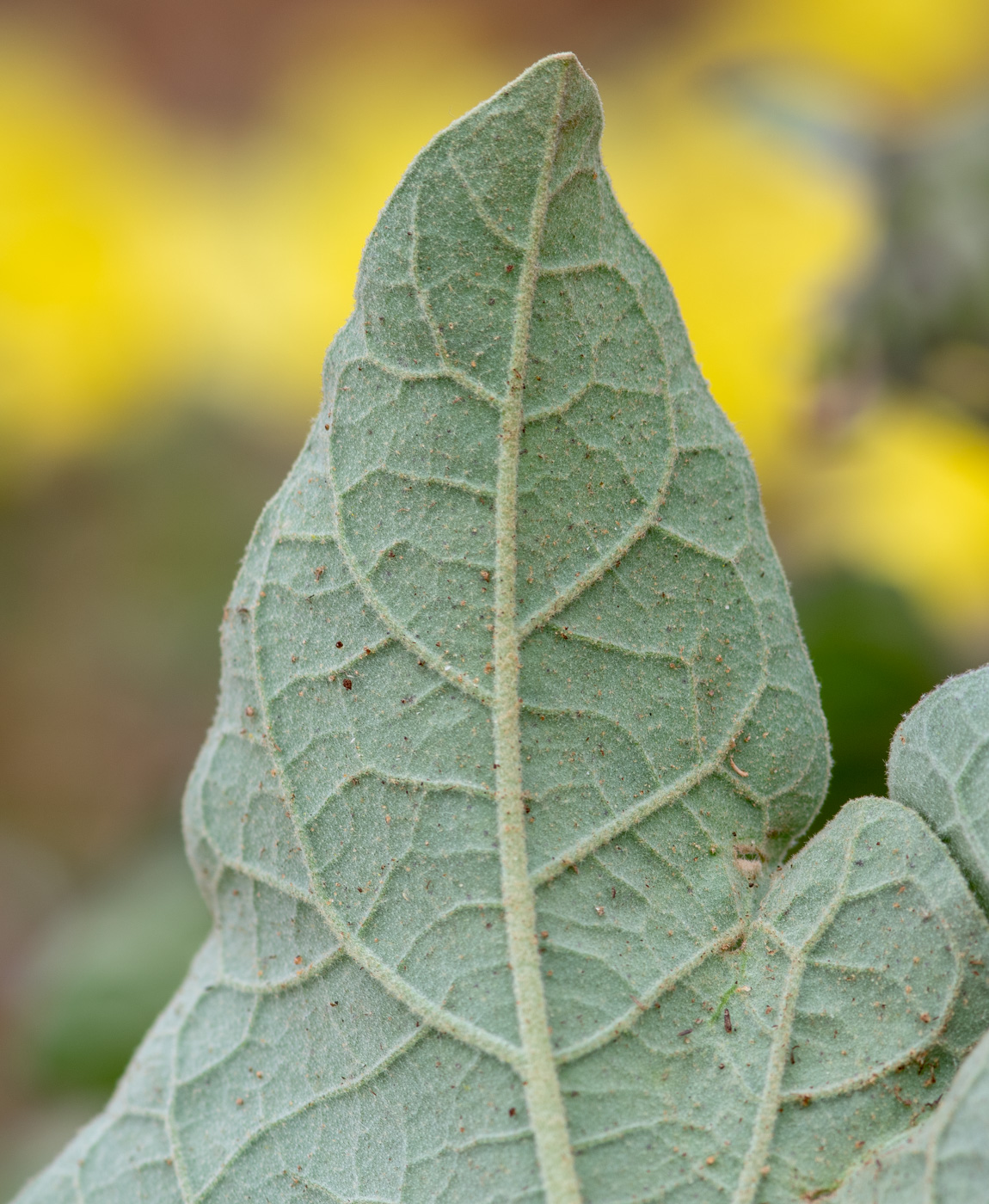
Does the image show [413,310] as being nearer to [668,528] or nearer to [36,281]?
[668,528]

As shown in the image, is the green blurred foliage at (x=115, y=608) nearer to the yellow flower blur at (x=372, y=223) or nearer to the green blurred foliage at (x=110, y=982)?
the yellow flower blur at (x=372, y=223)

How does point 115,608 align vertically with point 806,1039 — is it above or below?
above

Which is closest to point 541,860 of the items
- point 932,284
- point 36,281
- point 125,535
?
point 932,284

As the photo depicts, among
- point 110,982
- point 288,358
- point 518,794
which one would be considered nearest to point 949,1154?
point 518,794

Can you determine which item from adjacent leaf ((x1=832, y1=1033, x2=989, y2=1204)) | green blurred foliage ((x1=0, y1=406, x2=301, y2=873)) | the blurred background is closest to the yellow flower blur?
the blurred background

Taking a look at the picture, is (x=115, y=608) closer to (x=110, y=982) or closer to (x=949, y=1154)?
(x=110, y=982)

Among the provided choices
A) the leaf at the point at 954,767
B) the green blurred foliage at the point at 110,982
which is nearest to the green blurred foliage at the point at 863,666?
the leaf at the point at 954,767
